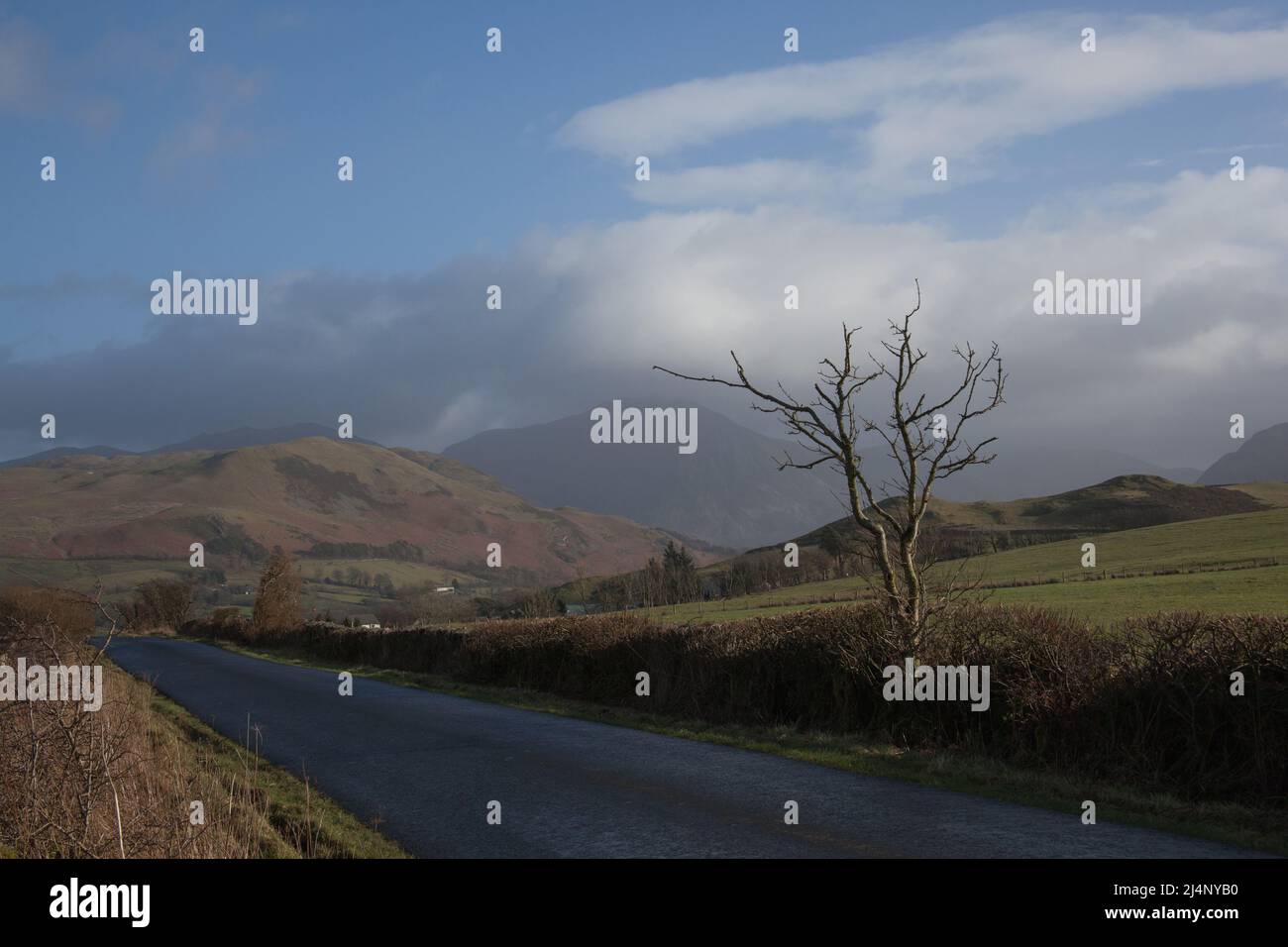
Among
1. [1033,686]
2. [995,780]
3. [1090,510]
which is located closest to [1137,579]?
[1033,686]

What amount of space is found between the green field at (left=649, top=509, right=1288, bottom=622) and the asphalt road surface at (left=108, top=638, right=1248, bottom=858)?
14288mm

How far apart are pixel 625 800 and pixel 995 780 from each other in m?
4.34

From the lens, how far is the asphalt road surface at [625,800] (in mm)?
8594

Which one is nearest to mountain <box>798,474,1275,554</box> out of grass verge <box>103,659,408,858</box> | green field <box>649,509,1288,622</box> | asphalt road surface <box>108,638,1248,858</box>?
green field <box>649,509,1288,622</box>

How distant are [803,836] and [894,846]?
2.78 feet

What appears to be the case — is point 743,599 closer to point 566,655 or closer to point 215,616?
point 215,616

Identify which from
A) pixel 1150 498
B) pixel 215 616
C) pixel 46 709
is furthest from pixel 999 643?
pixel 1150 498

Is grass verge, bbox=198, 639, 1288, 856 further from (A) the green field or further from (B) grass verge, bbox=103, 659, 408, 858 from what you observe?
(A) the green field

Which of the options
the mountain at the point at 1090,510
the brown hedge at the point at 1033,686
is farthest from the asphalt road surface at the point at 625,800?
the mountain at the point at 1090,510

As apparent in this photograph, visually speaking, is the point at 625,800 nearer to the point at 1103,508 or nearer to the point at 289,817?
the point at 289,817

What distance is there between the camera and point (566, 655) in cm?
2464

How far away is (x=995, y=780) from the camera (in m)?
11.5

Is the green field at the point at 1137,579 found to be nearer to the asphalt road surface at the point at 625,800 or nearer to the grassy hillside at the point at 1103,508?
the asphalt road surface at the point at 625,800

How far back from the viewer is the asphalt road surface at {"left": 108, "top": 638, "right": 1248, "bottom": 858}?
28.2 ft
